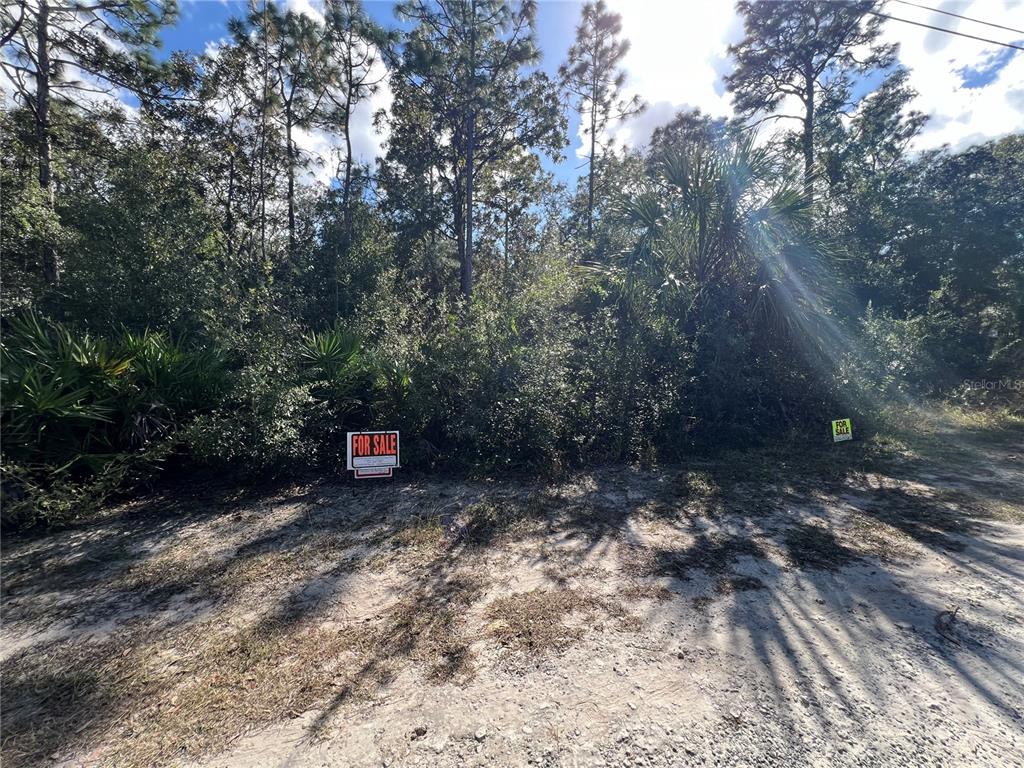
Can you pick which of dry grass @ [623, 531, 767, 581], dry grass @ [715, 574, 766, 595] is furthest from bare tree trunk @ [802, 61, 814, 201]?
dry grass @ [715, 574, 766, 595]

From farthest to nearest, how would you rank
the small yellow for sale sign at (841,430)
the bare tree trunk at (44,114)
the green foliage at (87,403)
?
the bare tree trunk at (44,114) → the small yellow for sale sign at (841,430) → the green foliage at (87,403)

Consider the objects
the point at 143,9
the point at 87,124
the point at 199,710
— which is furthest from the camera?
the point at 87,124

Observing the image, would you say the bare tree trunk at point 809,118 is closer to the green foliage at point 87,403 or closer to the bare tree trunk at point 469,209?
the bare tree trunk at point 469,209

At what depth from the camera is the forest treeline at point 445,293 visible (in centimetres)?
458

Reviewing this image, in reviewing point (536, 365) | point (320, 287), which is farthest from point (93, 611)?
point (320, 287)

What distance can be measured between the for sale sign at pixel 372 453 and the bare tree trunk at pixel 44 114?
831 cm

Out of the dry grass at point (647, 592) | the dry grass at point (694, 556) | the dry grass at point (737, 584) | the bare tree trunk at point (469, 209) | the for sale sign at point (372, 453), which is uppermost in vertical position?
the bare tree trunk at point (469, 209)

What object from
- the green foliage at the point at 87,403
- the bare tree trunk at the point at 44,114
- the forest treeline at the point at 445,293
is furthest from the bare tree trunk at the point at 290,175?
the green foliage at the point at 87,403

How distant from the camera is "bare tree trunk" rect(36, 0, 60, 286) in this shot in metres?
8.09

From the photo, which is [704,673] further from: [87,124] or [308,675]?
[87,124]

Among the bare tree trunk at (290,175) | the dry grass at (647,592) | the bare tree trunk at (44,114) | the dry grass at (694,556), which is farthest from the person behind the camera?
the bare tree trunk at (290,175)

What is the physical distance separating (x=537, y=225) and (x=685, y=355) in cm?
1469

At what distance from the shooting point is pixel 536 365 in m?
5.71

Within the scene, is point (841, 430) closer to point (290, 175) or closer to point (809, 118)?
point (809, 118)
